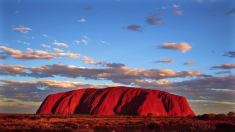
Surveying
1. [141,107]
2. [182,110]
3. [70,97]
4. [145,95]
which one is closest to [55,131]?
[141,107]

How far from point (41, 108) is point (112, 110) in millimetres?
25923

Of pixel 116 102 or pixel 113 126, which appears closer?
pixel 113 126

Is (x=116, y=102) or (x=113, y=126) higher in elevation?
(x=116, y=102)

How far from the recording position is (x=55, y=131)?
16.1m

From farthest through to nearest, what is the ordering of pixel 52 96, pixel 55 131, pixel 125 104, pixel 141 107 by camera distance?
pixel 52 96
pixel 125 104
pixel 141 107
pixel 55 131

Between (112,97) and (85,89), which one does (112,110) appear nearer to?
(112,97)

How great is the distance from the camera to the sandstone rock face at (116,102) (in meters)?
60.8

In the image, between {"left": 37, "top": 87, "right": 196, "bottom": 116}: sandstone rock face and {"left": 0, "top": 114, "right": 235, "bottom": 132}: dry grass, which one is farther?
{"left": 37, "top": 87, "right": 196, "bottom": 116}: sandstone rock face

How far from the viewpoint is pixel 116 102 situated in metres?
64.0

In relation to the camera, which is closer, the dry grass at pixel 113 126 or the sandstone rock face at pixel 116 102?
the dry grass at pixel 113 126

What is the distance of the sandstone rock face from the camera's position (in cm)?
6075

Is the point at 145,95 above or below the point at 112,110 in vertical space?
above

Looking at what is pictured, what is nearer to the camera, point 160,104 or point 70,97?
point 160,104

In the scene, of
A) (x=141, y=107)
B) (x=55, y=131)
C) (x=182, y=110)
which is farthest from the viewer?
(x=182, y=110)
